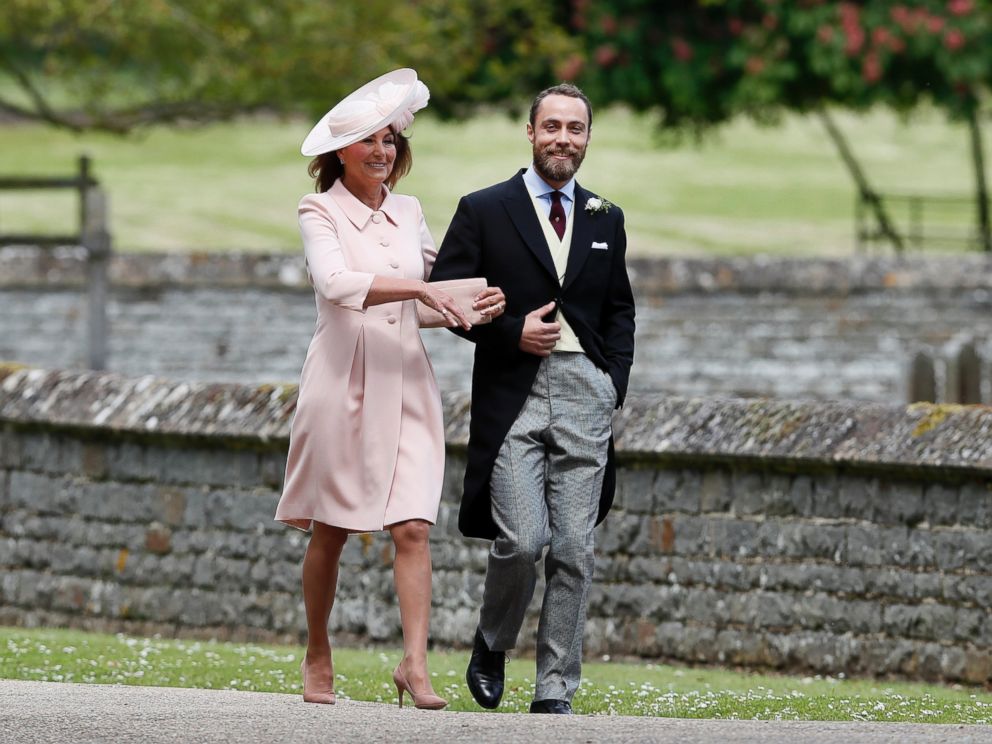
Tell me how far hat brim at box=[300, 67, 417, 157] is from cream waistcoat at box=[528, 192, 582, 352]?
46cm

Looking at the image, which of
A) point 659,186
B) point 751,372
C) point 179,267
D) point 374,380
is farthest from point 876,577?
point 659,186

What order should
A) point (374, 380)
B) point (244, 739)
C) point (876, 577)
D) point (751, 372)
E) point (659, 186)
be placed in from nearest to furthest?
point (244, 739) < point (374, 380) < point (876, 577) < point (751, 372) < point (659, 186)

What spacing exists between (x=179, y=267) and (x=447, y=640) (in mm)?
7139

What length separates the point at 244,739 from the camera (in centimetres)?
481

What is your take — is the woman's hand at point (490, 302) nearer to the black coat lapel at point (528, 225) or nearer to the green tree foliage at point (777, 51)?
the black coat lapel at point (528, 225)

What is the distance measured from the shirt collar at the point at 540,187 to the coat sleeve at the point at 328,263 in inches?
22.3

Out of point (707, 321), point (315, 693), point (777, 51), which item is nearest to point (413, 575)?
point (315, 693)

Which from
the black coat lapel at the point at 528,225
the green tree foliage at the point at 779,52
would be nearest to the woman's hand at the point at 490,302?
the black coat lapel at the point at 528,225

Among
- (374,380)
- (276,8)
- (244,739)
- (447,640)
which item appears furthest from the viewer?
(276,8)

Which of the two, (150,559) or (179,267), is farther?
(179,267)

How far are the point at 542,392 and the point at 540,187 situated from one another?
0.59 metres

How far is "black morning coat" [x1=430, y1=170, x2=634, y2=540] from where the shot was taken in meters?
5.76

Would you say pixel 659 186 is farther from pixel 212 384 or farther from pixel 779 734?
pixel 779 734

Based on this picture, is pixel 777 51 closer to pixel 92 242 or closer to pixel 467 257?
pixel 92 242
